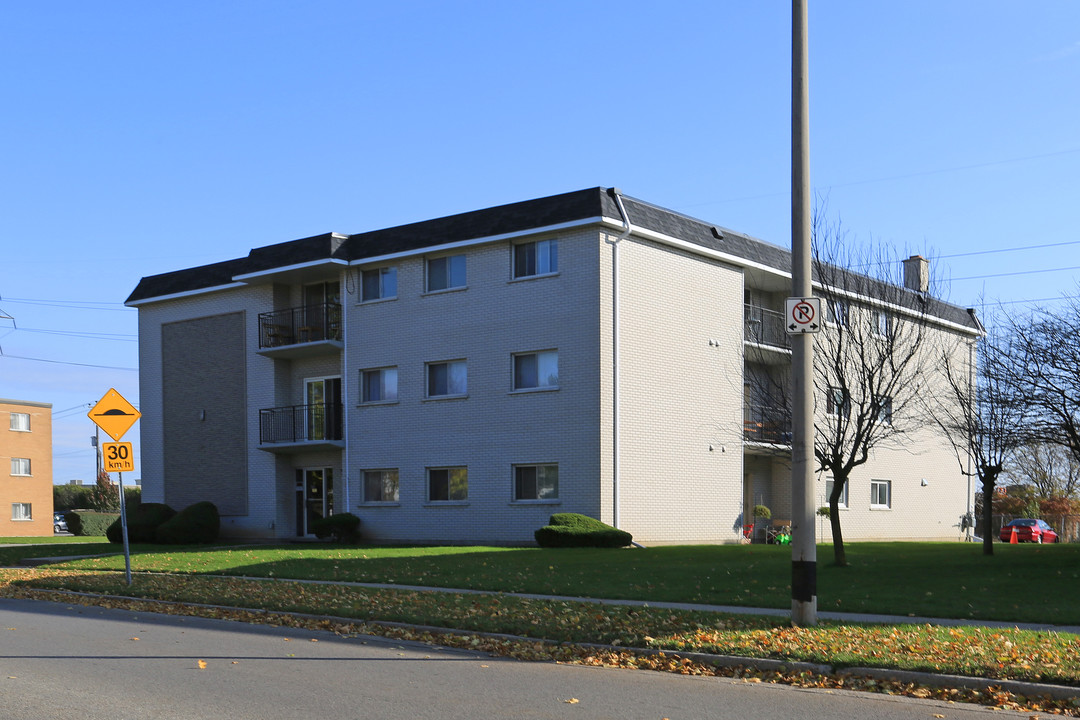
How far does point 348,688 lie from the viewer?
9.05m

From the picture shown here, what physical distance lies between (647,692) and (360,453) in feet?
84.6

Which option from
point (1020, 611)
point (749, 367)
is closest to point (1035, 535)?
point (749, 367)

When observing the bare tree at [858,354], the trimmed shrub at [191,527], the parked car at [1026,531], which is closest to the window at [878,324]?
the bare tree at [858,354]

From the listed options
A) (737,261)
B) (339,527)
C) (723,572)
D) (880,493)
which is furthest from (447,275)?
(880,493)

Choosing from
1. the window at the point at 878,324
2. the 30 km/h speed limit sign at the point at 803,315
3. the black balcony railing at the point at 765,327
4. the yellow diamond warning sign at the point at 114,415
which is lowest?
the yellow diamond warning sign at the point at 114,415

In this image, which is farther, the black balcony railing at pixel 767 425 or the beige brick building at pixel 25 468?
the beige brick building at pixel 25 468

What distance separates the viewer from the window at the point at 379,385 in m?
33.5

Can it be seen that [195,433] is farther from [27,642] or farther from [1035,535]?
[1035,535]

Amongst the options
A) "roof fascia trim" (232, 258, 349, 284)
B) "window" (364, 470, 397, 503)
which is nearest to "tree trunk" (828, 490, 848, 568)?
"window" (364, 470, 397, 503)

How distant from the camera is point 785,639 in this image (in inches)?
421

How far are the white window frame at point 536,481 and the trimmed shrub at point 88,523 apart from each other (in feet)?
95.9

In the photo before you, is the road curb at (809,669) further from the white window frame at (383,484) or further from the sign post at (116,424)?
the white window frame at (383,484)

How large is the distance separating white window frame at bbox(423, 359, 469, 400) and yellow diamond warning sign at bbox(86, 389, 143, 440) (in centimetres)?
1464

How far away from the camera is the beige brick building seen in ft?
211
